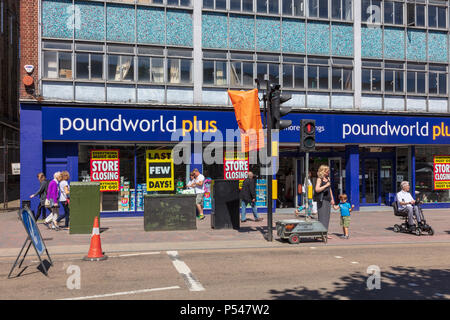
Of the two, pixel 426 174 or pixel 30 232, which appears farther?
pixel 426 174

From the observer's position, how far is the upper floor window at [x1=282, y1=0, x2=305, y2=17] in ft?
63.5

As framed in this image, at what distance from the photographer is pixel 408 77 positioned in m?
20.8

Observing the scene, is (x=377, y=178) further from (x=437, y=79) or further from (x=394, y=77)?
(x=437, y=79)

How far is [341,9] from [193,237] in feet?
44.9

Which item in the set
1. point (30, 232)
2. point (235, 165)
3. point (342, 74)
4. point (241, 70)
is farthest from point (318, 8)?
point (30, 232)

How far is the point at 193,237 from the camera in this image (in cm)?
1214

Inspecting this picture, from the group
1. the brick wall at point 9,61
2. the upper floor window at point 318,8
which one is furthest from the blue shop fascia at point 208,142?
the brick wall at point 9,61

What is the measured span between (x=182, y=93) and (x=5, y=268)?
11217 mm

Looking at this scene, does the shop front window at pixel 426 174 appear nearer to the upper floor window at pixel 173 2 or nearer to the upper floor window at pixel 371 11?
the upper floor window at pixel 371 11

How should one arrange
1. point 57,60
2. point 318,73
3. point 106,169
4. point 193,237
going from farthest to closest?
1. point 318,73
2. point 106,169
3. point 57,60
4. point 193,237

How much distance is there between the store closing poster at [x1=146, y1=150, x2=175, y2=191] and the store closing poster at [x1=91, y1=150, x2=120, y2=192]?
4.19ft

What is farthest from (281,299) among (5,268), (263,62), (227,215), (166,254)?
(263,62)

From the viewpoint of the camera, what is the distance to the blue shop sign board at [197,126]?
55.3 ft

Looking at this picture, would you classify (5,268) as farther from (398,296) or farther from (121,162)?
(121,162)
